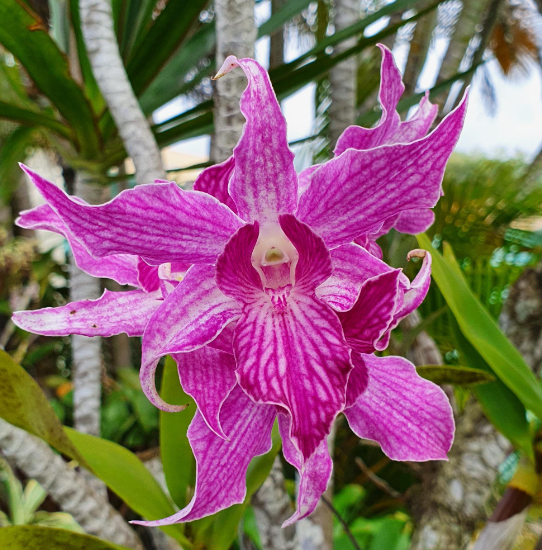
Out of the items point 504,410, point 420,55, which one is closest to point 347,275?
point 504,410

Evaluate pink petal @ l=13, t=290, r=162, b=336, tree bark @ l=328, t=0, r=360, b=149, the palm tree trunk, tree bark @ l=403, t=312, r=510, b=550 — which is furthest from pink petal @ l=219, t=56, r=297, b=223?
the palm tree trunk

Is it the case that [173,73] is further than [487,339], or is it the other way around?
[173,73]

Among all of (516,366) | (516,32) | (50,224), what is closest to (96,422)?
(50,224)

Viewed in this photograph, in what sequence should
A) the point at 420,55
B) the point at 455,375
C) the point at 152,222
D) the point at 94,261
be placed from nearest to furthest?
the point at 152,222
the point at 94,261
the point at 455,375
the point at 420,55

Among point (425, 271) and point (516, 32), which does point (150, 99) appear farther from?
point (516, 32)

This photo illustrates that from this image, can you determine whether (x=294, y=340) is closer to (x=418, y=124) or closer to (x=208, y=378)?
(x=208, y=378)

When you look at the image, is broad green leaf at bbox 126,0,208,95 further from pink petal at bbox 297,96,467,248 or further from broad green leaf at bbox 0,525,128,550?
broad green leaf at bbox 0,525,128,550
